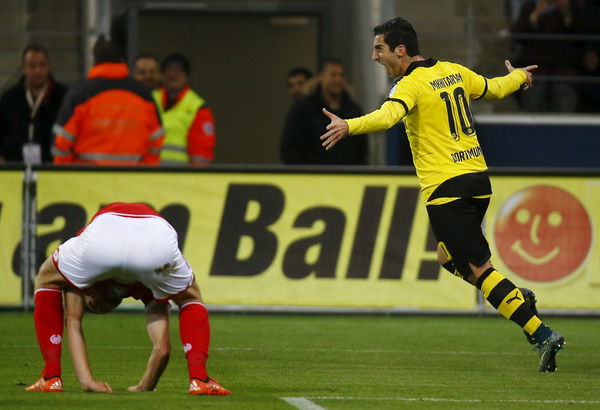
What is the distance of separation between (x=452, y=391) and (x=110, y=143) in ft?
19.2

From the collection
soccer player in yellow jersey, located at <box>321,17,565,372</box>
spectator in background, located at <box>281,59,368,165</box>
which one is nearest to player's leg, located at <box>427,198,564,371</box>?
soccer player in yellow jersey, located at <box>321,17,565,372</box>

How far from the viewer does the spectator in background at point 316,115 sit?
14039mm

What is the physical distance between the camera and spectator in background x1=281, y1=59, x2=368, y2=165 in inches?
553

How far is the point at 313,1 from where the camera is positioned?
18.6 meters

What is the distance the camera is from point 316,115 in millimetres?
14148

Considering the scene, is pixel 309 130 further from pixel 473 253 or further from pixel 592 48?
pixel 473 253

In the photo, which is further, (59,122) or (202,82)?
(202,82)

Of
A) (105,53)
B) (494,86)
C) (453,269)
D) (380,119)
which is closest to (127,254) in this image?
(380,119)

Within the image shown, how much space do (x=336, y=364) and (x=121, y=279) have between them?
2460 millimetres

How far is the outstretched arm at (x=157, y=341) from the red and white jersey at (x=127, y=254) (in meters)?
0.15

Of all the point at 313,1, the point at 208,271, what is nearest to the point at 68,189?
the point at 208,271

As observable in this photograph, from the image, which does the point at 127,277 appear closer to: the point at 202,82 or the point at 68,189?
the point at 68,189

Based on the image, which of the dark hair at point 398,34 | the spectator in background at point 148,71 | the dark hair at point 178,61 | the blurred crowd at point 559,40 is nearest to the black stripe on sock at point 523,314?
the dark hair at point 398,34

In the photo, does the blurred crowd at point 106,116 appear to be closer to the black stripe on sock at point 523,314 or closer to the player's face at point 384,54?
the player's face at point 384,54
